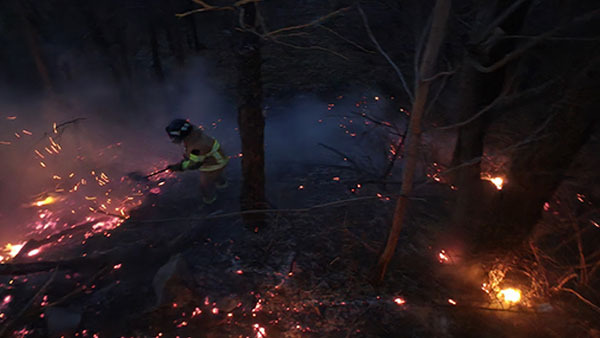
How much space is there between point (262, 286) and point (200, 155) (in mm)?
2797

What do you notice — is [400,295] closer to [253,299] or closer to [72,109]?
[253,299]

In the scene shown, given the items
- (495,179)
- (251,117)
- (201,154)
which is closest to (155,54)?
(201,154)

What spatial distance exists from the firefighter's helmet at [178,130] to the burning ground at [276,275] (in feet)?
5.57

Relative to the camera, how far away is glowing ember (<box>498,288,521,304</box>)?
438cm

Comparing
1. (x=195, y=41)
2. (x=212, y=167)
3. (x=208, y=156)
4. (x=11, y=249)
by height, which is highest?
(x=195, y=41)

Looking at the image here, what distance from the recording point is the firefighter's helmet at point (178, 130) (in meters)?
5.51

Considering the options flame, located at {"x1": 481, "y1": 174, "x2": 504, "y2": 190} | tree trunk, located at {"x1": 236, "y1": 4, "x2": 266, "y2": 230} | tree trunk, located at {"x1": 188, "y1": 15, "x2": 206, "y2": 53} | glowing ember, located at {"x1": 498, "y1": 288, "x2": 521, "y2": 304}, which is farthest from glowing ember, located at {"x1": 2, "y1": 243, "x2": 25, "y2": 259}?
tree trunk, located at {"x1": 188, "y1": 15, "x2": 206, "y2": 53}

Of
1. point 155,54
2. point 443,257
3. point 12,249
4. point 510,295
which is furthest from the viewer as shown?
point 155,54

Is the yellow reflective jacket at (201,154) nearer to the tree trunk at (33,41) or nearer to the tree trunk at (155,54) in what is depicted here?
the tree trunk at (33,41)

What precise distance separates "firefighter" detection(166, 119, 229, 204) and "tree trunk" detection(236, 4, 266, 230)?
2.42ft

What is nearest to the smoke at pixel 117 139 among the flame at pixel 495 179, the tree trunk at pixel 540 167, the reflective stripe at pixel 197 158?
the reflective stripe at pixel 197 158

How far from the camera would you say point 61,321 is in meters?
4.11

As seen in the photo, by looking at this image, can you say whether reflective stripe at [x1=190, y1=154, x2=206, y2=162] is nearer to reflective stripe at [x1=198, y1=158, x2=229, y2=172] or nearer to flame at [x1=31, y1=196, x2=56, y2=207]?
reflective stripe at [x1=198, y1=158, x2=229, y2=172]

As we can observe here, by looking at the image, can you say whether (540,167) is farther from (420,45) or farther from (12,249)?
(12,249)
